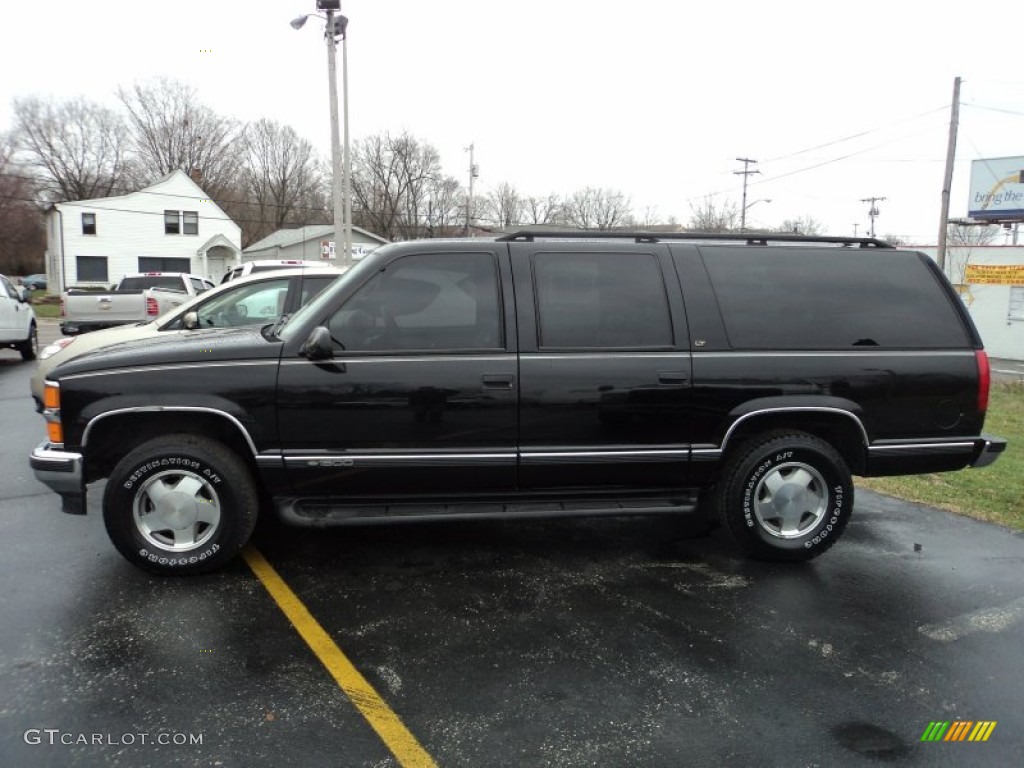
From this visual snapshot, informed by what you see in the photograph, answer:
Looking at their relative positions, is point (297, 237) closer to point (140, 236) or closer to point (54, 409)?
point (140, 236)

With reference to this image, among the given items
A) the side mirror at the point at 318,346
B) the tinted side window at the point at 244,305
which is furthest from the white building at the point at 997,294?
the side mirror at the point at 318,346

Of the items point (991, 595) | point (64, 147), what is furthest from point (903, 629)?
point (64, 147)

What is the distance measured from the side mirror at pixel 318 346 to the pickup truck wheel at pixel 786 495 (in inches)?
97.6

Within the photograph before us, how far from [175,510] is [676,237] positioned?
340 centimetres

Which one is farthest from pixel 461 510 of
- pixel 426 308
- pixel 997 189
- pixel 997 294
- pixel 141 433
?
pixel 997 189

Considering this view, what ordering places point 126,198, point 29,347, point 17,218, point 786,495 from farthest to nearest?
1. point 17,218
2. point 126,198
3. point 29,347
4. point 786,495

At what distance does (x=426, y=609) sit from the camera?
3.65m

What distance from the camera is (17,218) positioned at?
55.8 m

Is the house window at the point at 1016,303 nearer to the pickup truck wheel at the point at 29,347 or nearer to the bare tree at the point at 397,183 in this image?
the pickup truck wheel at the point at 29,347

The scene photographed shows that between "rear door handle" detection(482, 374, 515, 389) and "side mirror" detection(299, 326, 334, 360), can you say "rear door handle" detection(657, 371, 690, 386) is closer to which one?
"rear door handle" detection(482, 374, 515, 389)

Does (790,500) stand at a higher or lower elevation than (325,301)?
lower

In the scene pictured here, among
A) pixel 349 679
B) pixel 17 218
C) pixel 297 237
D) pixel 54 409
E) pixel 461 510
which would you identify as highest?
pixel 17 218

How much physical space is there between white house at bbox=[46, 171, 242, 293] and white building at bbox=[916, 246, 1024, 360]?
41953 millimetres

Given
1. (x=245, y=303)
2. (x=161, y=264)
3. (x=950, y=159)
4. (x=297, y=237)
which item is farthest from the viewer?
(x=297, y=237)
